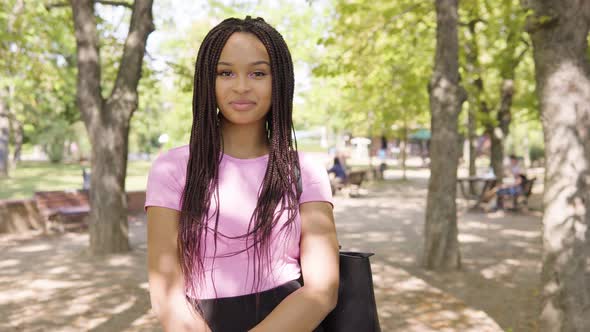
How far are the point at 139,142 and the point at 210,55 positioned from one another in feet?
237

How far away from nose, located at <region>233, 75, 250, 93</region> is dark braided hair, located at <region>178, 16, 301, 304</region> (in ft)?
0.26

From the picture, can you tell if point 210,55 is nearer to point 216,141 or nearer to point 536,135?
point 216,141

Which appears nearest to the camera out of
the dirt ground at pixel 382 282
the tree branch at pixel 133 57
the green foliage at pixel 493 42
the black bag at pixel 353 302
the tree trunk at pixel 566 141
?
the black bag at pixel 353 302

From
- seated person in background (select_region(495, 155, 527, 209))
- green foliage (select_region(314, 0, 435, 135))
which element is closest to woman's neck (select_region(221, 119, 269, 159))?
green foliage (select_region(314, 0, 435, 135))

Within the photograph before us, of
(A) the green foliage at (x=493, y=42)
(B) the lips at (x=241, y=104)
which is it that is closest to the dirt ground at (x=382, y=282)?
(B) the lips at (x=241, y=104)

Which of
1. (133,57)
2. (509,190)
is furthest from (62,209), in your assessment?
(509,190)

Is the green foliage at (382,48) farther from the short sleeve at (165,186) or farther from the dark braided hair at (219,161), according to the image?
the short sleeve at (165,186)

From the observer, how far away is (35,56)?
14.4 meters

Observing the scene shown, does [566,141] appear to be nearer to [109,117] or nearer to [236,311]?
[236,311]

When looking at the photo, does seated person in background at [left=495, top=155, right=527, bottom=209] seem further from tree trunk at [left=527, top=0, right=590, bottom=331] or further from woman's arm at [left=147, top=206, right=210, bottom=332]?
woman's arm at [left=147, top=206, right=210, bottom=332]

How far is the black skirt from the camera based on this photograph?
1.71 metres

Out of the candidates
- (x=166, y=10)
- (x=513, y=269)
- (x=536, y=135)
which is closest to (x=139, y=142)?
(x=536, y=135)

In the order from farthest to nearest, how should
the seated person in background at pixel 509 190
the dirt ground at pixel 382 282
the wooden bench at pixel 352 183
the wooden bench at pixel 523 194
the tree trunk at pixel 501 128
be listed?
1. the wooden bench at pixel 352 183
2. the tree trunk at pixel 501 128
3. the wooden bench at pixel 523 194
4. the seated person in background at pixel 509 190
5. the dirt ground at pixel 382 282

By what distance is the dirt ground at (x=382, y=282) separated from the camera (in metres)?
A: 5.66
